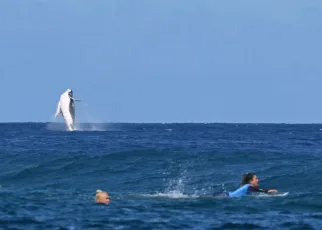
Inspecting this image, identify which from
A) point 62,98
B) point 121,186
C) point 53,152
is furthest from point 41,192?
point 62,98

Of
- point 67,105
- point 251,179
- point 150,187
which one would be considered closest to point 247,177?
point 251,179

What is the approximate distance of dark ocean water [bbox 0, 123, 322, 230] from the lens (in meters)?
18.0

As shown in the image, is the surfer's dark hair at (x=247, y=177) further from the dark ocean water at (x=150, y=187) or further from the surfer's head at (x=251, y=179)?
the dark ocean water at (x=150, y=187)

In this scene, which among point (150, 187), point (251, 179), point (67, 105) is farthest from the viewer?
point (67, 105)

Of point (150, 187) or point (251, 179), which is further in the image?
point (150, 187)

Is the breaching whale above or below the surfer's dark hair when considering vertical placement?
above

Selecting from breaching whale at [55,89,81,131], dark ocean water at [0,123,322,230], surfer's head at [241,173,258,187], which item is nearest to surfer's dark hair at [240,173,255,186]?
surfer's head at [241,173,258,187]

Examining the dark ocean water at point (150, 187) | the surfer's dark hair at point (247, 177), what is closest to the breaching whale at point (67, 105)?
the dark ocean water at point (150, 187)

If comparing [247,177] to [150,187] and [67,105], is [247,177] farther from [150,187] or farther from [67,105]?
[67,105]

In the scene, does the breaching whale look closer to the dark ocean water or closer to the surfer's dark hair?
the dark ocean water

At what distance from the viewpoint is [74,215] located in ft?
61.0

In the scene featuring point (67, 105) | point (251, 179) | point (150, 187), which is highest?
point (67, 105)

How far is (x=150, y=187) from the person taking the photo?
28656mm

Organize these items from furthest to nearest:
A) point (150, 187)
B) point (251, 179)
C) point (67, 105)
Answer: point (67, 105) → point (150, 187) → point (251, 179)
